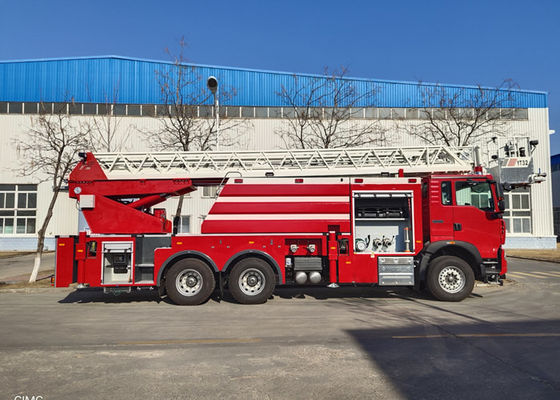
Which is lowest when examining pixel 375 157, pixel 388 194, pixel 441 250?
pixel 441 250

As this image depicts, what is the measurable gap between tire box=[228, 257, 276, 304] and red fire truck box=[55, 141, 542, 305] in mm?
24

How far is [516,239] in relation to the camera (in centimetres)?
2812

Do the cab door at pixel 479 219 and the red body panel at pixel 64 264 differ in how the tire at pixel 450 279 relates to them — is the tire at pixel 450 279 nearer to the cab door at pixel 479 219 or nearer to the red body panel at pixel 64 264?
the cab door at pixel 479 219

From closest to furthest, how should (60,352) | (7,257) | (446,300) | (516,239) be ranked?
1. (60,352)
2. (446,300)
3. (7,257)
4. (516,239)

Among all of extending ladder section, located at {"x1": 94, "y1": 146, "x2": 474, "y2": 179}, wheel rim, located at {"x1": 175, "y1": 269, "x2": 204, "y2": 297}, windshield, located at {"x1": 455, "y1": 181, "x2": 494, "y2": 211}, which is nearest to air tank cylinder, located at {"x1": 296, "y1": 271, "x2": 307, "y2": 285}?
wheel rim, located at {"x1": 175, "y1": 269, "x2": 204, "y2": 297}

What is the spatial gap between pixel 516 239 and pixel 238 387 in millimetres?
30024

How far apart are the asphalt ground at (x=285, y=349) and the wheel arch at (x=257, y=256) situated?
75cm

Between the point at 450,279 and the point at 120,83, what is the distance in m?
24.8

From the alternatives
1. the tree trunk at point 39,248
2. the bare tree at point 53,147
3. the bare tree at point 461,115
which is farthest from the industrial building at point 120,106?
the tree trunk at point 39,248

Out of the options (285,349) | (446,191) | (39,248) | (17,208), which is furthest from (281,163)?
(17,208)

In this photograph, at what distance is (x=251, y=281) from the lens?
9.14 meters

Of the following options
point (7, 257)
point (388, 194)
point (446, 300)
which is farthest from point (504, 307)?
point (7, 257)

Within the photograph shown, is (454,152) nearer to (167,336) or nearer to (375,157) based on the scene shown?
(375,157)

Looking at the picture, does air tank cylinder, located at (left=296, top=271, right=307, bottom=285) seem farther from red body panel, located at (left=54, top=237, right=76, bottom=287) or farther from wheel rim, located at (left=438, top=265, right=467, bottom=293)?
red body panel, located at (left=54, top=237, right=76, bottom=287)
